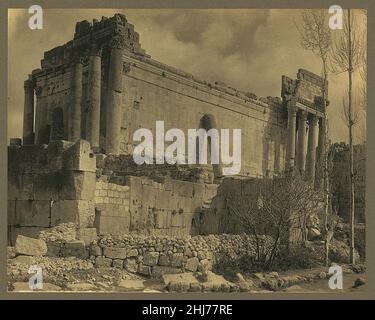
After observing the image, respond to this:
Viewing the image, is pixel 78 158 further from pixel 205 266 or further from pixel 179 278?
pixel 205 266

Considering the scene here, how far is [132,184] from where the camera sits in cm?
1426

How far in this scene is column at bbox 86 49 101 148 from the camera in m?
17.0

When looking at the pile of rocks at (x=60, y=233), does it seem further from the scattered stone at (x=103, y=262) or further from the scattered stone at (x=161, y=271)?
the scattered stone at (x=161, y=271)

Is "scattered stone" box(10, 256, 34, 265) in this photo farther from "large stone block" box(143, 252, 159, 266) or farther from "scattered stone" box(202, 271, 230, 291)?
"scattered stone" box(202, 271, 230, 291)

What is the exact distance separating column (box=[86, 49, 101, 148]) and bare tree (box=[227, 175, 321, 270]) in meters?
4.82

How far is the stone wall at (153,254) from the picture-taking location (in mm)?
12328

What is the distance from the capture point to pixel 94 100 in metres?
17.2

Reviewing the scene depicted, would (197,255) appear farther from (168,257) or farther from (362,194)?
(362,194)

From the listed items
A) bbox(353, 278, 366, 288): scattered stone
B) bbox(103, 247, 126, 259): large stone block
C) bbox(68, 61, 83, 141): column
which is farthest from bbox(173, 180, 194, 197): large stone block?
bbox(353, 278, 366, 288): scattered stone

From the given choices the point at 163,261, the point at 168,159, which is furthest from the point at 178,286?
the point at 168,159

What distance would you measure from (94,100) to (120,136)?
1.37m

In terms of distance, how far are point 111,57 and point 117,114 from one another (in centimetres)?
181

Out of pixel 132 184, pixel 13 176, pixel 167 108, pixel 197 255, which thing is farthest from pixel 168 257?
pixel 167 108
